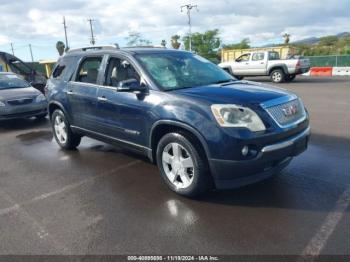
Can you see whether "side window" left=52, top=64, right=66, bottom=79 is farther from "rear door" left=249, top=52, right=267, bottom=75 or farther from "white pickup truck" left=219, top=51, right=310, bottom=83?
"rear door" left=249, top=52, right=267, bottom=75

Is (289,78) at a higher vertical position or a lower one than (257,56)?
lower

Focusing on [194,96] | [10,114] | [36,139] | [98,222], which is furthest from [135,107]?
[10,114]

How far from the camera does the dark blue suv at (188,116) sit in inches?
142

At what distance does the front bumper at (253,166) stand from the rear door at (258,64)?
54.7ft

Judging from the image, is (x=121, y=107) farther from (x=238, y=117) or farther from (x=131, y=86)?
(x=238, y=117)

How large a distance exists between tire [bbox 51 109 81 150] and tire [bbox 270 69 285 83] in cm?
1508

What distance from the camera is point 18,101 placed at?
941 cm

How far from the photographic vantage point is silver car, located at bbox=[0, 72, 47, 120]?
30.3 feet

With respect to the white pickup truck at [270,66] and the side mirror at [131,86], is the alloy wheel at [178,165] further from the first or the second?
the white pickup truck at [270,66]

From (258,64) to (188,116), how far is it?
56.3 ft

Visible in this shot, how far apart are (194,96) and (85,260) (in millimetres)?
2059

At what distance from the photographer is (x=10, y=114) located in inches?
363

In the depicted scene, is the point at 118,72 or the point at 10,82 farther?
the point at 10,82

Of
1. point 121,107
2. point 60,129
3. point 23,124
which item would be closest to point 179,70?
point 121,107
